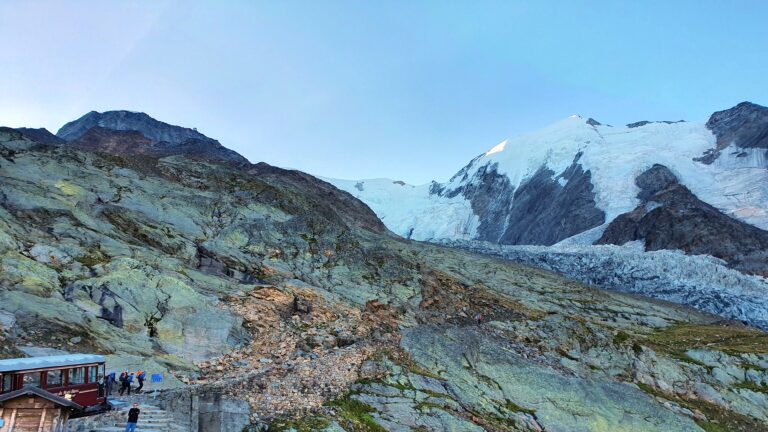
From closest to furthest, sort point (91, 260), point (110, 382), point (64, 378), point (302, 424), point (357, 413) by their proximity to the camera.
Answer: point (64, 378) < point (110, 382) < point (302, 424) < point (357, 413) < point (91, 260)

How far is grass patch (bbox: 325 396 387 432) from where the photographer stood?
27141 millimetres

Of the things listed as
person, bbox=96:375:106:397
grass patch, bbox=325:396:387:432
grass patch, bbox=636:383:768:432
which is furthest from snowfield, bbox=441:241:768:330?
person, bbox=96:375:106:397

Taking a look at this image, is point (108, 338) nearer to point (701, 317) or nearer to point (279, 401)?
point (279, 401)

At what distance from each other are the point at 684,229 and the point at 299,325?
4006 inches

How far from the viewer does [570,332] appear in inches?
1877

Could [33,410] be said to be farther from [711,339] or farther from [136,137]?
[136,137]

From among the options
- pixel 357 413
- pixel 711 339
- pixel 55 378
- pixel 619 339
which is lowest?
pixel 357 413

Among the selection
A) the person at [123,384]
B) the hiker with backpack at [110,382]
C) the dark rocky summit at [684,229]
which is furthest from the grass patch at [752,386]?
the dark rocky summit at [684,229]

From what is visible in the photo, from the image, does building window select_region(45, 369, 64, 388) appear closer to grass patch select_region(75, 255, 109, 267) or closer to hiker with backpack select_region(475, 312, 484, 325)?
grass patch select_region(75, 255, 109, 267)

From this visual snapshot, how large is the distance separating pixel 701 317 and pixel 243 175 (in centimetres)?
6222

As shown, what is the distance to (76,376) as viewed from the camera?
69.3 ft

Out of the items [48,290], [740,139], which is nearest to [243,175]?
[48,290]

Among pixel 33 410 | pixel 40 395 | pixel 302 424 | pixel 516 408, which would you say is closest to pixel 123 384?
pixel 33 410

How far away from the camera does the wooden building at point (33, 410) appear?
18891 mm
